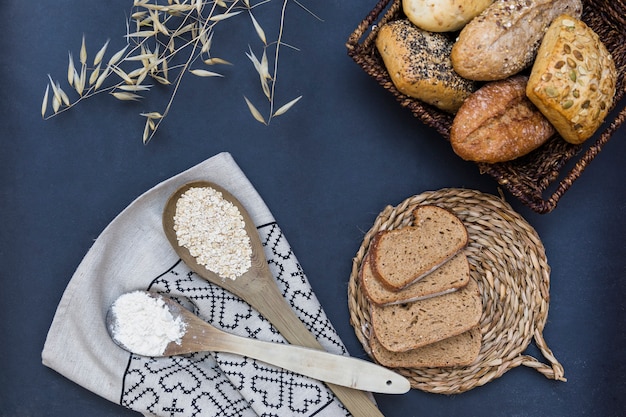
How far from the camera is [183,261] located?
1.57m

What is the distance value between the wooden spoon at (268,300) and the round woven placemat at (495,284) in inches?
4.6

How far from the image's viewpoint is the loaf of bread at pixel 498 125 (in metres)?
1.38

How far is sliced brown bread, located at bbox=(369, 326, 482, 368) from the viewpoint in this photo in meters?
1.57

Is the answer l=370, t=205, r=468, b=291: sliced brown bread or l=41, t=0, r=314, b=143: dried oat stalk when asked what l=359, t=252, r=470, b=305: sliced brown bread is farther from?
l=41, t=0, r=314, b=143: dried oat stalk

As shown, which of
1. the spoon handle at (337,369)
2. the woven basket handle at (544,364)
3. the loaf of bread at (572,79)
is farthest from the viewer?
the woven basket handle at (544,364)

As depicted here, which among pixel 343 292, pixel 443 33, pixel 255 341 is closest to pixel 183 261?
pixel 255 341

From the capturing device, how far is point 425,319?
156 cm

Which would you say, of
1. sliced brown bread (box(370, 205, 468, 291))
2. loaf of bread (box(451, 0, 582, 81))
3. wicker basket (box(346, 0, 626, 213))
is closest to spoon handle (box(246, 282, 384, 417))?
sliced brown bread (box(370, 205, 468, 291))

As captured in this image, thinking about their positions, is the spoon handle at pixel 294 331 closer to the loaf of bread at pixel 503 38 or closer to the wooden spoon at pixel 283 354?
the wooden spoon at pixel 283 354

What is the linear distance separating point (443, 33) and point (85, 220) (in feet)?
3.03

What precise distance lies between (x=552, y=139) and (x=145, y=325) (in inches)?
38.9

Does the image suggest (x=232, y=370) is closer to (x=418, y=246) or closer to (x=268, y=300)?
(x=268, y=300)

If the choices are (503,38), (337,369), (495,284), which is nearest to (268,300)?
(337,369)

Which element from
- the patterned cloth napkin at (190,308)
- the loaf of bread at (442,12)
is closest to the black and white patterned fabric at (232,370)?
the patterned cloth napkin at (190,308)
